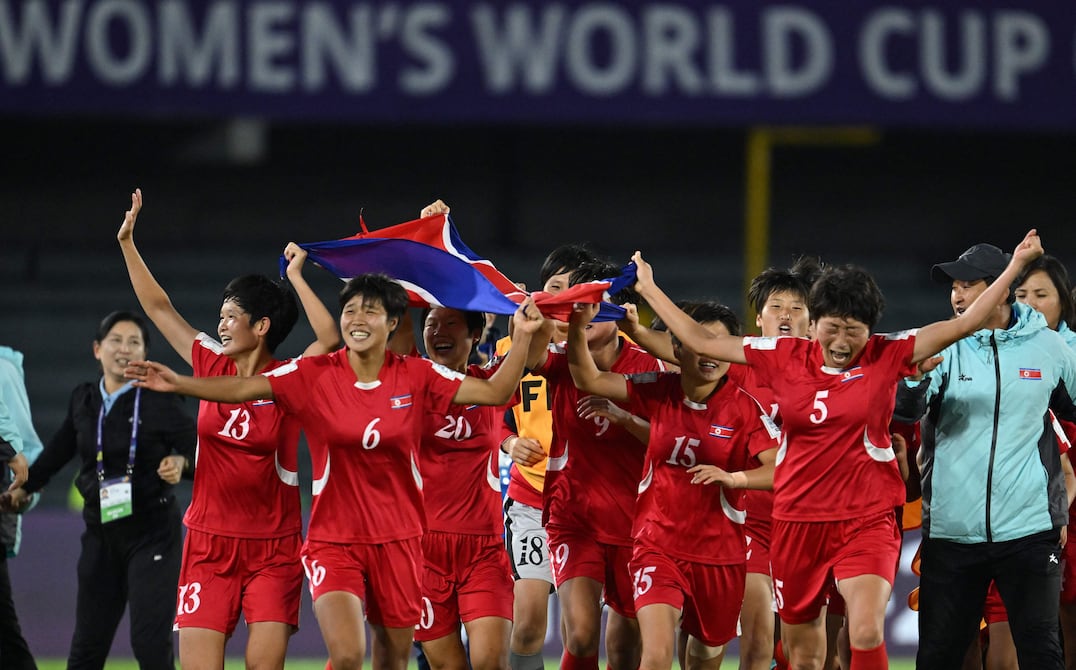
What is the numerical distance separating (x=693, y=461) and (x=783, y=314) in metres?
1.01

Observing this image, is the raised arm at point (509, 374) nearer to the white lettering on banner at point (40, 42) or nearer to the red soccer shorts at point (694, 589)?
the red soccer shorts at point (694, 589)

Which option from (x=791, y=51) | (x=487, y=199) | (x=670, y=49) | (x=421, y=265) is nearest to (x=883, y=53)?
(x=791, y=51)

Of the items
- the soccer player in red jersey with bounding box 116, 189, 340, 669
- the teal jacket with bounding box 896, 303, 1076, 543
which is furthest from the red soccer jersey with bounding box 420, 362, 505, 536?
the teal jacket with bounding box 896, 303, 1076, 543

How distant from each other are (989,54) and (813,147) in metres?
3.02

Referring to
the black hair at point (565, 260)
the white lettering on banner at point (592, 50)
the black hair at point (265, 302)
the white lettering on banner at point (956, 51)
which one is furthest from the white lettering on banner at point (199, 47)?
the black hair at point (265, 302)

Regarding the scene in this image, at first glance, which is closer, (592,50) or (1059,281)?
(1059,281)

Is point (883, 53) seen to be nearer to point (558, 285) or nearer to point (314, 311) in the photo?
point (558, 285)

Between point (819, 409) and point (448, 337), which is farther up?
point (448, 337)

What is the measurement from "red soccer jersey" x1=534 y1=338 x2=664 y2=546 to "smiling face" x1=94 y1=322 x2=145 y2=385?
2077 mm

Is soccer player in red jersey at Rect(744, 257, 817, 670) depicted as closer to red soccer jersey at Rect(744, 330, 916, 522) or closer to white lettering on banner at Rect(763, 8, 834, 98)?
red soccer jersey at Rect(744, 330, 916, 522)

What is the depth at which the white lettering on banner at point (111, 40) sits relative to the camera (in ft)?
36.7

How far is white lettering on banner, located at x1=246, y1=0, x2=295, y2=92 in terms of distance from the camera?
11.3 metres

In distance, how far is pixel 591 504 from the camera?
6.84 metres

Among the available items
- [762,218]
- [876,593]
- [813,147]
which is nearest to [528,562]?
[876,593]
